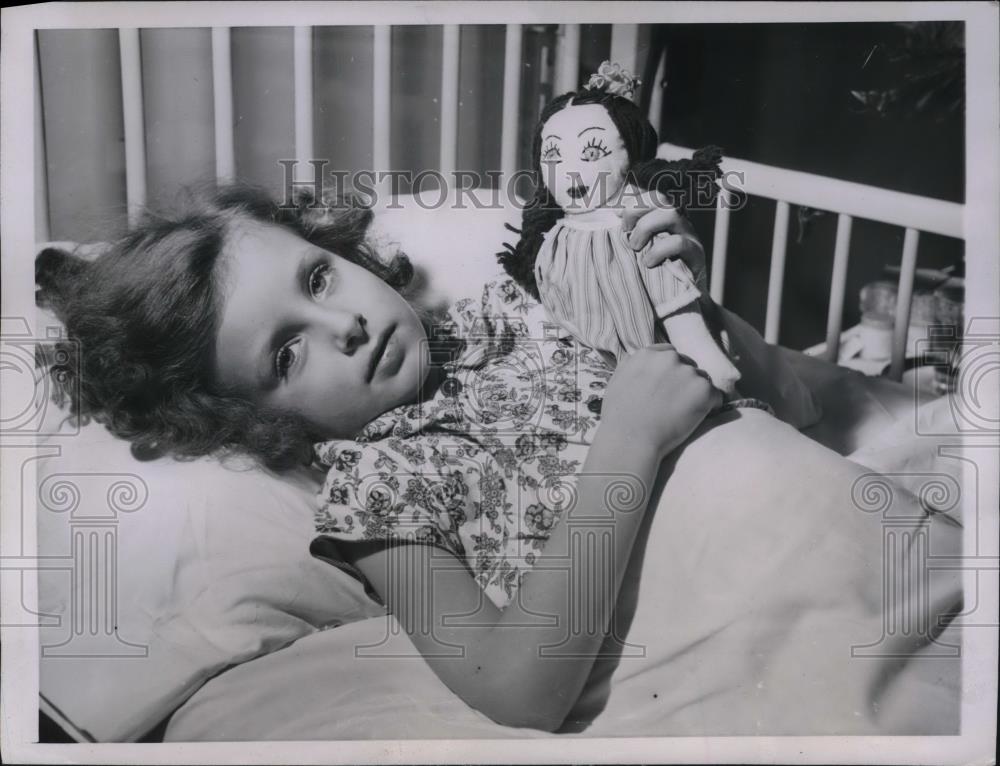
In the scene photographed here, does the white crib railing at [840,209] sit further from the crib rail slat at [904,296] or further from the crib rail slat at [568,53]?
the crib rail slat at [568,53]

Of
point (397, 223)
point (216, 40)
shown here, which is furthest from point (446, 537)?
point (216, 40)

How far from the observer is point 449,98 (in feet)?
3.57

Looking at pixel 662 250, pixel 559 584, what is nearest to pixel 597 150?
pixel 662 250

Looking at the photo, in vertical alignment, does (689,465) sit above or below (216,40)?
below

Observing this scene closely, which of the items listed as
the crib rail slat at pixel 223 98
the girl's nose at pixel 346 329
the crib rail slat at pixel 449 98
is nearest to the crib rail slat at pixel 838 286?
the crib rail slat at pixel 449 98

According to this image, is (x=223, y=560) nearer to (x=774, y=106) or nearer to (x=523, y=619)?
(x=523, y=619)

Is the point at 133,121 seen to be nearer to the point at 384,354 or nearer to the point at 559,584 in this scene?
the point at 384,354

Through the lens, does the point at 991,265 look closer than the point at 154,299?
No

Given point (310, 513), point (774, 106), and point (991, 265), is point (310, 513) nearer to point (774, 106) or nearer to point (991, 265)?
point (774, 106)

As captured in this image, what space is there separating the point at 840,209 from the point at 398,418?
593mm

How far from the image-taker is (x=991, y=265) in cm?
110

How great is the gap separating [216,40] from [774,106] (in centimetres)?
67

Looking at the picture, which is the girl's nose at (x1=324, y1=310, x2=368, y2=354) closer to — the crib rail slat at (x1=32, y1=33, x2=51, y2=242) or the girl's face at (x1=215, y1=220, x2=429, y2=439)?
the girl's face at (x1=215, y1=220, x2=429, y2=439)

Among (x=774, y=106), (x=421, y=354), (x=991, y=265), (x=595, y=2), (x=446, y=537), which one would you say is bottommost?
(x=446, y=537)
